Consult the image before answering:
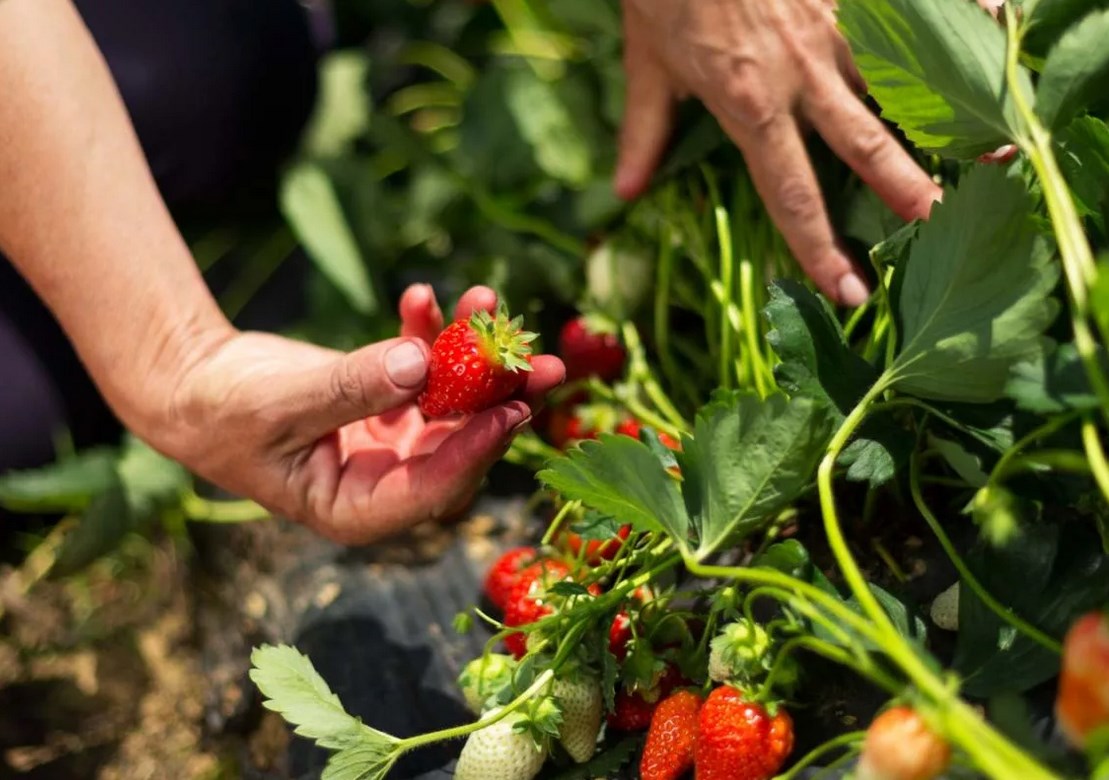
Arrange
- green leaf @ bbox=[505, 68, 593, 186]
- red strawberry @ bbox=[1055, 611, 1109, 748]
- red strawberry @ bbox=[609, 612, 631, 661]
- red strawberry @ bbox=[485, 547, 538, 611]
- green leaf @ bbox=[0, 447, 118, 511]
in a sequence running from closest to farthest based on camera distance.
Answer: red strawberry @ bbox=[1055, 611, 1109, 748] < red strawberry @ bbox=[609, 612, 631, 661] < red strawberry @ bbox=[485, 547, 538, 611] < green leaf @ bbox=[0, 447, 118, 511] < green leaf @ bbox=[505, 68, 593, 186]

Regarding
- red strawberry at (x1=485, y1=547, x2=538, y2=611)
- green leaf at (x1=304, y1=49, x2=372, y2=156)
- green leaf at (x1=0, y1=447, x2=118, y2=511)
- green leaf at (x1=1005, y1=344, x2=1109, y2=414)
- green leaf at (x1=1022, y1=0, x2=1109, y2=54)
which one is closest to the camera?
green leaf at (x1=1005, y1=344, x2=1109, y2=414)

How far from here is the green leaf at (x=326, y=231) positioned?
0.99 metres

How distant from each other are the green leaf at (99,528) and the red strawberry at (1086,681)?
0.79 metres

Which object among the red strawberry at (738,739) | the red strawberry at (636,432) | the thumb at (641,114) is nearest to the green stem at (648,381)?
the red strawberry at (636,432)

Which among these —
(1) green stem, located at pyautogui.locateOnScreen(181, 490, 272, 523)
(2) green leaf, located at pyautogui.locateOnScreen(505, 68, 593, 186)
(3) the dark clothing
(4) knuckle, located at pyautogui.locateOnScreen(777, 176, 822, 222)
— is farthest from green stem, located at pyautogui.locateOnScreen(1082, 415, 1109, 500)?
(3) the dark clothing

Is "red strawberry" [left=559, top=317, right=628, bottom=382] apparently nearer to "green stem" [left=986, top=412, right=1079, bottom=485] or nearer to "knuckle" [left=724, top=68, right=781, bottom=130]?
"knuckle" [left=724, top=68, right=781, bottom=130]

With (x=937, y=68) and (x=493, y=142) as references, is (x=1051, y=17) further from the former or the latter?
(x=493, y=142)

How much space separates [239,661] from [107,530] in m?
0.17

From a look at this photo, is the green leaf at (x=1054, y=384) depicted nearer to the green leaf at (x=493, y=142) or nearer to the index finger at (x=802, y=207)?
the index finger at (x=802, y=207)

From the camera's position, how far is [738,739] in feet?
1.84

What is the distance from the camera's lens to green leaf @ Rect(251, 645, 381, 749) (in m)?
0.58

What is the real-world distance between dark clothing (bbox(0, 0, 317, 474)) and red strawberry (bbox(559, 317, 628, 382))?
1.53ft

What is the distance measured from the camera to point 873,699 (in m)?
0.62

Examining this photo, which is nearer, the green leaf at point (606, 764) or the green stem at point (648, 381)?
the green leaf at point (606, 764)
